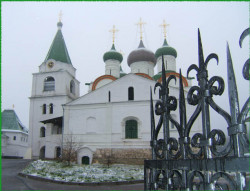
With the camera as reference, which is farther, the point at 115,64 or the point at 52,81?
the point at 115,64

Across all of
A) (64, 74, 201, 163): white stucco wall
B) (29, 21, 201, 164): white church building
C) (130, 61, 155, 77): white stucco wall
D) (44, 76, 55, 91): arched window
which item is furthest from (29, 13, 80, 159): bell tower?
(130, 61, 155, 77): white stucco wall

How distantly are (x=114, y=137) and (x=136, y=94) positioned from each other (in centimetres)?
404

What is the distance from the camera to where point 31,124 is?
92.4 ft

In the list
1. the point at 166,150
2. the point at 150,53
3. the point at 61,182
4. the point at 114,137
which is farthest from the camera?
the point at 150,53

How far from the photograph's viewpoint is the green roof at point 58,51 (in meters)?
29.8

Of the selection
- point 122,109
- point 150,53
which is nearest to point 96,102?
point 122,109

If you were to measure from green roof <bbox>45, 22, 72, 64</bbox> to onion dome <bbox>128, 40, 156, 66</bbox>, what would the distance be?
24.5 feet

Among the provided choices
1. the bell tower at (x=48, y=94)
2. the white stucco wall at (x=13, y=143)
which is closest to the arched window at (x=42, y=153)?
the bell tower at (x=48, y=94)

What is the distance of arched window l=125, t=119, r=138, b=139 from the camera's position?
2131 cm

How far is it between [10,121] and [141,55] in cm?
2439

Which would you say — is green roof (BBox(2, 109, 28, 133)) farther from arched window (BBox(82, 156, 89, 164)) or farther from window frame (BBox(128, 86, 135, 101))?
window frame (BBox(128, 86, 135, 101))

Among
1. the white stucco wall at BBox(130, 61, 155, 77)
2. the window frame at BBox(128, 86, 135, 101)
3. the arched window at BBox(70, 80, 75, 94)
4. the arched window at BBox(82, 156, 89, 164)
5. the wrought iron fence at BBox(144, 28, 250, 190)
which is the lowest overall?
the arched window at BBox(82, 156, 89, 164)

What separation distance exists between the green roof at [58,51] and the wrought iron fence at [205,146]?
2870 centimetres

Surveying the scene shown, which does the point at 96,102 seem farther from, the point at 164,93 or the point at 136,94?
the point at 164,93
